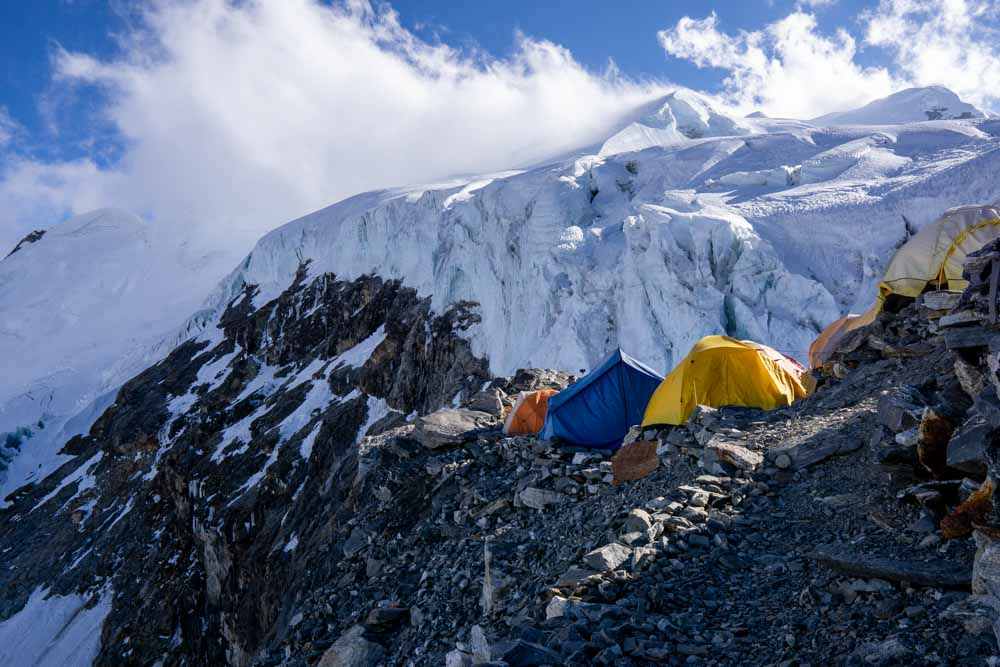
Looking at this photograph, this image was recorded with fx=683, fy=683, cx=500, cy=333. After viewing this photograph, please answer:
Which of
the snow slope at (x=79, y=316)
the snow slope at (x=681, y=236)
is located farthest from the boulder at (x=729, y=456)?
the snow slope at (x=79, y=316)

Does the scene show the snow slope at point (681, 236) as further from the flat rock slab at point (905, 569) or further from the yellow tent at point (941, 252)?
the flat rock slab at point (905, 569)

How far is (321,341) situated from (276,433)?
717 cm

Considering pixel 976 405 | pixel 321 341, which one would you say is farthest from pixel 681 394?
pixel 321 341

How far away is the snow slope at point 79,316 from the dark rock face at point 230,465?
682cm

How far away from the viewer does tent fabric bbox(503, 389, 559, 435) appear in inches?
461

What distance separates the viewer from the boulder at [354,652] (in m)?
6.24

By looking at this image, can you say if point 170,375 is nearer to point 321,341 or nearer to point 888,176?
point 321,341

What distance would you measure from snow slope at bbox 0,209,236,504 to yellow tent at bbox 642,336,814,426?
48.6 metres

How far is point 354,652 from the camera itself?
634 cm

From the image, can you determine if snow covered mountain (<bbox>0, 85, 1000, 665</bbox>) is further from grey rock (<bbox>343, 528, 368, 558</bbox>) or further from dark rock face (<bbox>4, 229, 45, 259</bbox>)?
dark rock face (<bbox>4, 229, 45, 259</bbox>)

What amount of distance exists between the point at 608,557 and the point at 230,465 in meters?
28.7

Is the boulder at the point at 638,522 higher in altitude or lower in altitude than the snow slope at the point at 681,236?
lower

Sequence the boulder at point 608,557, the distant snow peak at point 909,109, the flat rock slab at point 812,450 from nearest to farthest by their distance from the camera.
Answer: the boulder at point 608,557
the flat rock slab at point 812,450
the distant snow peak at point 909,109

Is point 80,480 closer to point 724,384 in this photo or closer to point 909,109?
point 724,384
